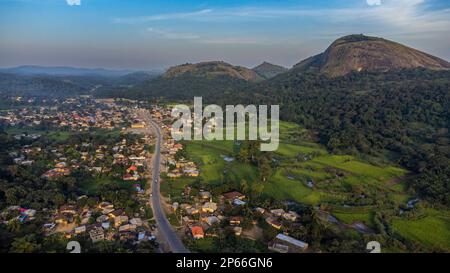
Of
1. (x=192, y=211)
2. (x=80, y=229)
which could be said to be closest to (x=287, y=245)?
(x=192, y=211)

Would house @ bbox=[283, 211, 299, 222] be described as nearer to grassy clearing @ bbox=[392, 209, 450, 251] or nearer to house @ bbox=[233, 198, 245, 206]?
house @ bbox=[233, 198, 245, 206]

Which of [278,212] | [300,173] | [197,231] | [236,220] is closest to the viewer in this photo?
[197,231]

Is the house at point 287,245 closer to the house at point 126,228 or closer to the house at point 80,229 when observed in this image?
the house at point 126,228

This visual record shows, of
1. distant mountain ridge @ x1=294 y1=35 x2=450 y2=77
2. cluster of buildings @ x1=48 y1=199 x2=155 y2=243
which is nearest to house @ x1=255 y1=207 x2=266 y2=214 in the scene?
cluster of buildings @ x1=48 y1=199 x2=155 y2=243

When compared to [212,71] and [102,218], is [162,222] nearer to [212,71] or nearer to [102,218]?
[102,218]

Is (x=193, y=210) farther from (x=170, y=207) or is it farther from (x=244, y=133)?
(x=244, y=133)
